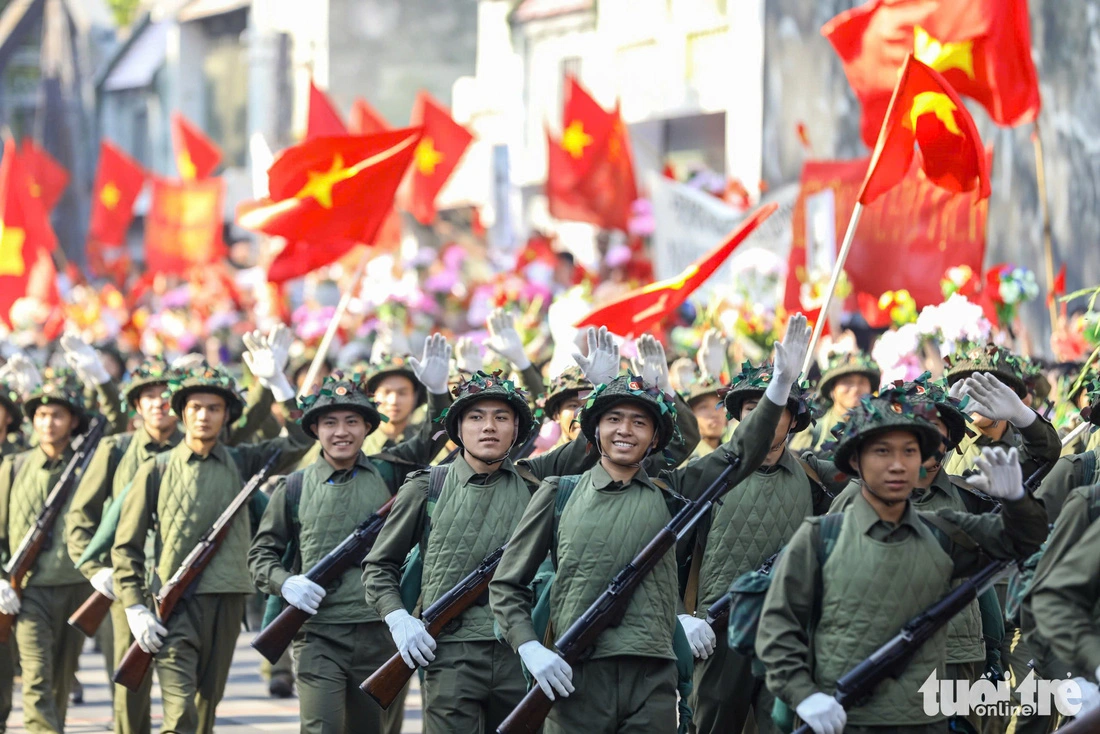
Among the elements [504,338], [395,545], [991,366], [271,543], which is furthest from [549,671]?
[504,338]

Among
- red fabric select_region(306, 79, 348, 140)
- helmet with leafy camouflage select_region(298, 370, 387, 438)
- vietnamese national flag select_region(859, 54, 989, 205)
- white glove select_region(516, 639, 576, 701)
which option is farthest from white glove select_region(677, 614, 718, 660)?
red fabric select_region(306, 79, 348, 140)

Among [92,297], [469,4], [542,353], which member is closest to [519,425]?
[542,353]

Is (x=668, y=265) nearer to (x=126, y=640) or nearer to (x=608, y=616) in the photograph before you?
(x=126, y=640)

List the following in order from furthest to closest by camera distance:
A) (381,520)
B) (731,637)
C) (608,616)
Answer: (381,520), (608,616), (731,637)

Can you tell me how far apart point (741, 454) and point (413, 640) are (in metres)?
1.48

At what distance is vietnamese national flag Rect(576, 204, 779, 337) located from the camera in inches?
410

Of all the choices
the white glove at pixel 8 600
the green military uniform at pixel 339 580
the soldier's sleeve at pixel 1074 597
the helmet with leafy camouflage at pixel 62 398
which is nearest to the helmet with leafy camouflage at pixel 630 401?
the soldier's sleeve at pixel 1074 597

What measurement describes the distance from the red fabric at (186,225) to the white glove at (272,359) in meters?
13.8

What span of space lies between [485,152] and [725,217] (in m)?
13.7

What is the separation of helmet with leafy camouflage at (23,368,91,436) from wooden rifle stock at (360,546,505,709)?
4287 mm

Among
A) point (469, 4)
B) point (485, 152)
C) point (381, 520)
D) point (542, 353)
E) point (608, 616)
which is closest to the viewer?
point (608, 616)

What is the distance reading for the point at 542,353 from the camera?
15070 millimetres

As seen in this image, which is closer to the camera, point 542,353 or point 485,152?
point 542,353

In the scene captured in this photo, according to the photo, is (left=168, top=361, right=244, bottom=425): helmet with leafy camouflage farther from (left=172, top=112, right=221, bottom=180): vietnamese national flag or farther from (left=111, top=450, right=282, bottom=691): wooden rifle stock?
(left=172, top=112, right=221, bottom=180): vietnamese national flag
